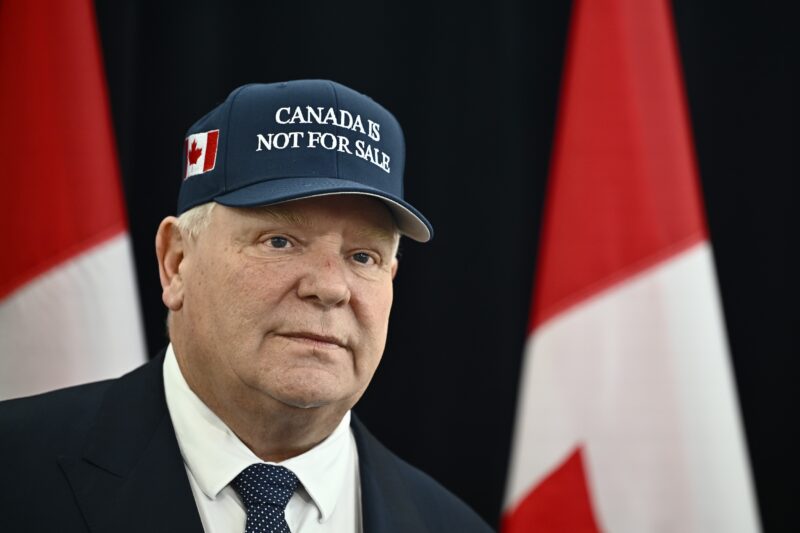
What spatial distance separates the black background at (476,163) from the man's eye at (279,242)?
1.08 m

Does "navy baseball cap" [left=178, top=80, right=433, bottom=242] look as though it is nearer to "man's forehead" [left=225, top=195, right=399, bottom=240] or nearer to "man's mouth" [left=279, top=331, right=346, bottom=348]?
"man's forehead" [left=225, top=195, right=399, bottom=240]

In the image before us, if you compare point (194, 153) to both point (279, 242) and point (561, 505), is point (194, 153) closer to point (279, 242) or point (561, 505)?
point (279, 242)

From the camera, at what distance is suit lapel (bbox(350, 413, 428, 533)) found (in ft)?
4.72

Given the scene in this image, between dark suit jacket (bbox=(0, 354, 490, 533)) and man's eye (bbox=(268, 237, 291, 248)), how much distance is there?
284 millimetres

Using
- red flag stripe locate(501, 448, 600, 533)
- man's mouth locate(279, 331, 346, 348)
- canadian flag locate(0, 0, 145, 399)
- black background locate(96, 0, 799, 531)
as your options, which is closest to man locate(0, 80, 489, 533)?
man's mouth locate(279, 331, 346, 348)

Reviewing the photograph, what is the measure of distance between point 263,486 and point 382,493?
0.22m

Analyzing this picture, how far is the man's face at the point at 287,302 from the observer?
1.29 m

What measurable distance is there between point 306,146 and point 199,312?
0.88ft

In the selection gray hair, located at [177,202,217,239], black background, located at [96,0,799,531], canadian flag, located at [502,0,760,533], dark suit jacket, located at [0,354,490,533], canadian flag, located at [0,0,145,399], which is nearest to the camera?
dark suit jacket, located at [0,354,490,533]

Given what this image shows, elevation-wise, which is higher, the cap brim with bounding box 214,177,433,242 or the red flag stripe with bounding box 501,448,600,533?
the cap brim with bounding box 214,177,433,242

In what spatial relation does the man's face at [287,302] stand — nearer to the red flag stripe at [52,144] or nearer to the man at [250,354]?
the man at [250,354]

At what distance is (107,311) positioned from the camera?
195cm

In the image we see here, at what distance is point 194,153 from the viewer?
142cm

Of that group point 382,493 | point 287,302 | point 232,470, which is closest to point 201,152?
point 287,302
